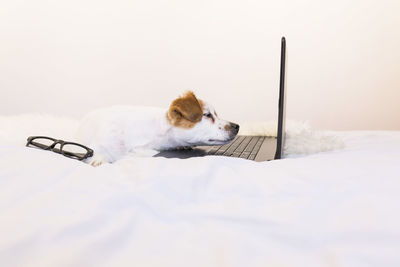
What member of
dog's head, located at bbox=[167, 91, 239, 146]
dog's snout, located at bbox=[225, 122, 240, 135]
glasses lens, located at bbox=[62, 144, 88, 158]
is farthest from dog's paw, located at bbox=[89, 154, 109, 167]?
dog's snout, located at bbox=[225, 122, 240, 135]

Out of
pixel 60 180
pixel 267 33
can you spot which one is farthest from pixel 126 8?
pixel 60 180

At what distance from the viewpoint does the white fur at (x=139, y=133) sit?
100 cm

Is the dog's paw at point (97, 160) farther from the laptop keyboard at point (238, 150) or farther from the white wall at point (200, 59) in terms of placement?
the white wall at point (200, 59)

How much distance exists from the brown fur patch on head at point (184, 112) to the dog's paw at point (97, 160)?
0.88 ft

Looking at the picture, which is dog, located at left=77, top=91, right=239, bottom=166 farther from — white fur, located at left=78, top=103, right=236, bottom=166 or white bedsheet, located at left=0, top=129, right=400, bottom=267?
white bedsheet, located at left=0, top=129, right=400, bottom=267

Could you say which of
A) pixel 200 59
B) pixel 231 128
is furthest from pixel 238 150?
pixel 200 59

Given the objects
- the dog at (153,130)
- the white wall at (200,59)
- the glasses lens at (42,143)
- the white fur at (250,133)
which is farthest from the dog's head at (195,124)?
the white wall at (200,59)

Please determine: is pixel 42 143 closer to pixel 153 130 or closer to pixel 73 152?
pixel 73 152

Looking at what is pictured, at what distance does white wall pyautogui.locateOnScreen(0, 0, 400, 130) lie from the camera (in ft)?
7.23

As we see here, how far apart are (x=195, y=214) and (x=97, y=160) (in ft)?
1.98

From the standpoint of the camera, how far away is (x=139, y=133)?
104 centimetres

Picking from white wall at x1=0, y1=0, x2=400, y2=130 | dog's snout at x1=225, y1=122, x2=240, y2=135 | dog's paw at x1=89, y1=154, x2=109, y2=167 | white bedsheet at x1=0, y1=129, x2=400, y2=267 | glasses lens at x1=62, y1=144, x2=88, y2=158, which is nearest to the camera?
white bedsheet at x1=0, y1=129, x2=400, y2=267

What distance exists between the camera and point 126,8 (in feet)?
7.39

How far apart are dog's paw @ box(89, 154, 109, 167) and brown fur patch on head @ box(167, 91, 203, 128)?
27 cm
